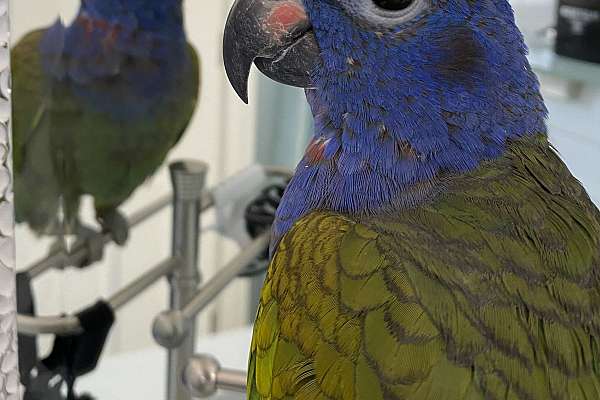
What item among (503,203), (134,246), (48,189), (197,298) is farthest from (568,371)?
(134,246)

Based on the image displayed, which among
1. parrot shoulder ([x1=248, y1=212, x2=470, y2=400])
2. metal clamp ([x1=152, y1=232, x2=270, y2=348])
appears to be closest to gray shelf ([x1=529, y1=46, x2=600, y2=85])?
metal clamp ([x1=152, y1=232, x2=270, y2=348])

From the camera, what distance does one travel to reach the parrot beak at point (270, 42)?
442mm

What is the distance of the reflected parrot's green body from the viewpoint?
77 cm

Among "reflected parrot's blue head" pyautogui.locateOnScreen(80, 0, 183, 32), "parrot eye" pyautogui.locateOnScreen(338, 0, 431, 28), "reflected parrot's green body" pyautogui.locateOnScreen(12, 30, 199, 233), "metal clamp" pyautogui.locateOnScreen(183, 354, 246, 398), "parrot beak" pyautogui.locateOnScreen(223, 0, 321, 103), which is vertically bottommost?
"metal clamp" pyautogui.locateOnScreen(183, 354, 246, 398)

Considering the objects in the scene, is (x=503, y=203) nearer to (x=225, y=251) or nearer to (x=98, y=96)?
(x=98, y=96)

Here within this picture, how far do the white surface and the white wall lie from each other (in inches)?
2.4

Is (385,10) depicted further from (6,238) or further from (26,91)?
(26,91)

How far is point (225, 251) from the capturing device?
4.07 feet

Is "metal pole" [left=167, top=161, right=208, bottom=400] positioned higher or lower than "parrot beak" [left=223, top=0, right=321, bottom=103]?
lower

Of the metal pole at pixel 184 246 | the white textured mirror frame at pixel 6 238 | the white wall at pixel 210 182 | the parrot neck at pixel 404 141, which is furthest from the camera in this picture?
the white wall at pixel 210 182

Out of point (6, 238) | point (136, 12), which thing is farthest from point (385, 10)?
point (136, 12)

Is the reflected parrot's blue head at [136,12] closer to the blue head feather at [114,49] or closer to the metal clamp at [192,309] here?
the blue head feather at [114,49]

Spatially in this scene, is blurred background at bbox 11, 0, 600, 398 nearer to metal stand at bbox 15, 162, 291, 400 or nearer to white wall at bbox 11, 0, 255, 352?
white wall at bbox 11, 0, 255, 352

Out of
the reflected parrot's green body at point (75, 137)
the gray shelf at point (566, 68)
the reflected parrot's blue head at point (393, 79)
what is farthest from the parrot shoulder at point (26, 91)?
the gray shelf at point (566, 68)
